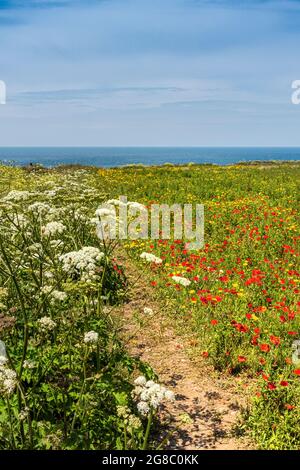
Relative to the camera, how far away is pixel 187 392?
5859 millimetres

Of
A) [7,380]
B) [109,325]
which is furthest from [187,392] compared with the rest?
[7,380]

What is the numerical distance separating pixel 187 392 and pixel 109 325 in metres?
1.92

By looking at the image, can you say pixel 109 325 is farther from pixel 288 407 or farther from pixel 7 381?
pixel 7 381

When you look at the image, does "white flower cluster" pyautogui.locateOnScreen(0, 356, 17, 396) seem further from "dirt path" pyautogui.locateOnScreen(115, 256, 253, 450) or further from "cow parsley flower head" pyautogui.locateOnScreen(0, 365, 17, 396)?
"dirt path" pyautogui.locateOnScreen(115, 256, 253, 450)

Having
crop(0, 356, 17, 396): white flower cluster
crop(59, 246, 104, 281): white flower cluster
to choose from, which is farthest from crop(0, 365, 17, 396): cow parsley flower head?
crop(59, 246, 104, 281): white flower cluster

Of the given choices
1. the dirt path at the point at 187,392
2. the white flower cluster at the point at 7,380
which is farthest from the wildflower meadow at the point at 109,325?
the dirt path at the point at 187,392

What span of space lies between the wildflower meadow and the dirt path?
0.54 ft

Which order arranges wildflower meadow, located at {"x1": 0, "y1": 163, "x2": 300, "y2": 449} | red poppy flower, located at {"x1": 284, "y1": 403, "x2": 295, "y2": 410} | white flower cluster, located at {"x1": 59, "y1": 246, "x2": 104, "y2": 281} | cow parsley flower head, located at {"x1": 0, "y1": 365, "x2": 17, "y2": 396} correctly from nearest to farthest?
cow parsley flower head, located at {"x1": 0, "y1": 365, "x2": 17, "y2": 396} < wildflower meadow, located at {"x1": 0, "y1": 163, "x2": 300, "y2": 449} < white flower cluster, located at {"x1": 59, "y1": 246, "x2": 104, "y2": 281} < red poppy flower, located at {"x1": 284, "y1": 403, "x2": 295, "y2": 410}

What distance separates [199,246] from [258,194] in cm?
879

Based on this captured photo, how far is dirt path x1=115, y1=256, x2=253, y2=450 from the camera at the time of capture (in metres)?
4.97
